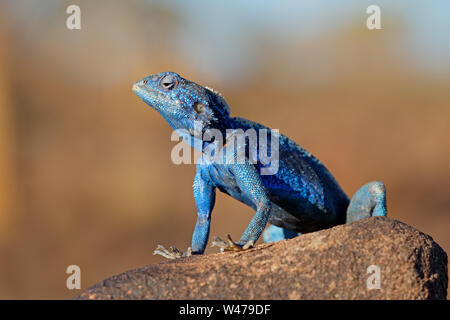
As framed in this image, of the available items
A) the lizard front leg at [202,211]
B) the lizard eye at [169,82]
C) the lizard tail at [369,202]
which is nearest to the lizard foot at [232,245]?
the lizard front leg at [202,211]

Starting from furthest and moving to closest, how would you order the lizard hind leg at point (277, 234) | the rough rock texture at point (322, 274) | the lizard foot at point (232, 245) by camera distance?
the lizard hind leg at point (277, 234), the lizard foot at point (232, 245), the rough rock texture at point (322, 274)

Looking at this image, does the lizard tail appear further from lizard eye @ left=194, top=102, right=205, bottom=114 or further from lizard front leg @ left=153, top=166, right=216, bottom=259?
lizard eye @ left=194, top=102, right=205, bottom=114

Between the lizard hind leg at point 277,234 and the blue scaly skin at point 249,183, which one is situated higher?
the blue scaly skin at point 249,183

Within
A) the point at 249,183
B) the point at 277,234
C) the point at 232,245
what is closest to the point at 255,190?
the point at 249,183

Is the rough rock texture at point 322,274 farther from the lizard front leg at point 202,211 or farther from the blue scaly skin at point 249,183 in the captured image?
the lizard front leg at point 202,211

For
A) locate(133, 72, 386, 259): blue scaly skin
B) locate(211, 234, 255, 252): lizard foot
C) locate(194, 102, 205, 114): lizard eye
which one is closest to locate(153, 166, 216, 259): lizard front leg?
locate(133, 72, 386, 259): blue scaly skin

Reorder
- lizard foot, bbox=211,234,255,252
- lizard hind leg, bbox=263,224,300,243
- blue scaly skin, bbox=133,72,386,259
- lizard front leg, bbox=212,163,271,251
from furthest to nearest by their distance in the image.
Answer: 1. lizard hind leg, bbox=263,224,300,243
2. blue scaly skin, bbox=133,72,386,259
3. lizard front leg, bbox=212,163,271,251
4. lizard foot, bbox=211,234,255,252
